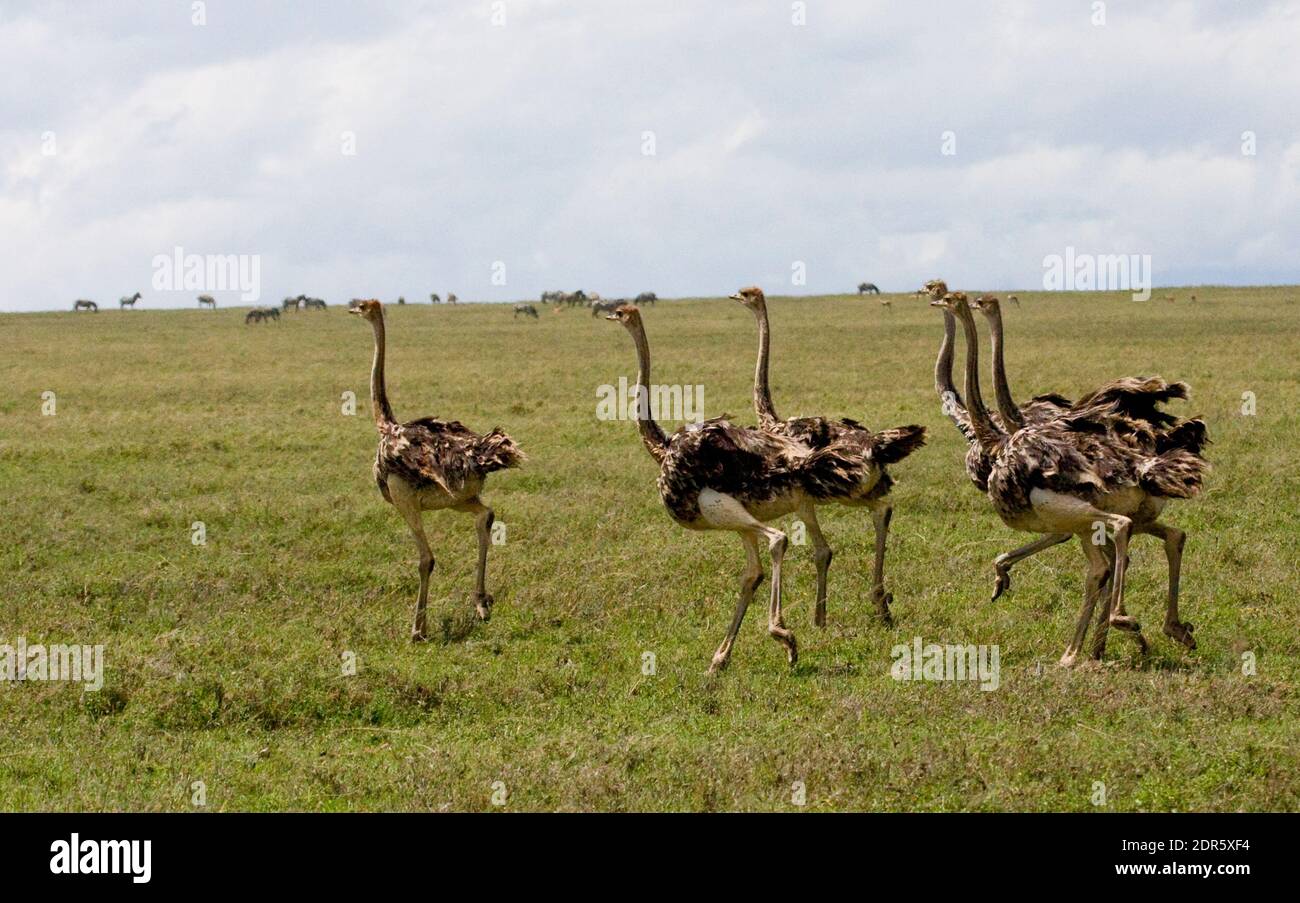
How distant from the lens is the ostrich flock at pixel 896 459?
30.5 ft

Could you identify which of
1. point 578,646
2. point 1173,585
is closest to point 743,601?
point 578,646

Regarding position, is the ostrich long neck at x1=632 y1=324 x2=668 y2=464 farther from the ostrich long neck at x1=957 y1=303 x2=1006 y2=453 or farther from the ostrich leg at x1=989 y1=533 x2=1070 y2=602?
the ostrich leg at x1=989 y1=533 x2=1070 y2=602

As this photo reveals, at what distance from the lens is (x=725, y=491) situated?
990cm

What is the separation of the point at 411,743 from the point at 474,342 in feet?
127

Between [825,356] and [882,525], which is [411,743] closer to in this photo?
[882,525]

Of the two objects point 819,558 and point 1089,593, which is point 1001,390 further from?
point 819,558

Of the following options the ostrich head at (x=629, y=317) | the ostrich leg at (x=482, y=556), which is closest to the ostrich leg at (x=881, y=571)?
the ostrich head at (x=629, y=317)

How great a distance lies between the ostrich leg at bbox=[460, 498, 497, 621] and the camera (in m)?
11.2

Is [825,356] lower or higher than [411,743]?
higher

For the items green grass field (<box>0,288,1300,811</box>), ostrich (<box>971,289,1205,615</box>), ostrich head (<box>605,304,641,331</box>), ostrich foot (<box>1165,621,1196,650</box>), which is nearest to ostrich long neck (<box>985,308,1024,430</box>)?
ostrich (<box>971,289,1205,615</box>)

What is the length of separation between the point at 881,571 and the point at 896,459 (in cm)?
83

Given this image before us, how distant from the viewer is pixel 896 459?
11.0 metres

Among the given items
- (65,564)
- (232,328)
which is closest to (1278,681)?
(65,564)
